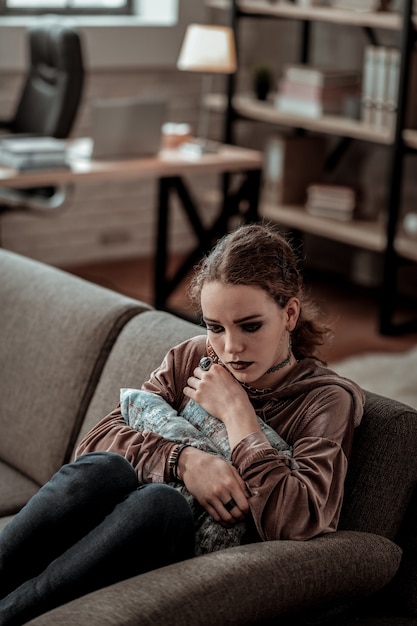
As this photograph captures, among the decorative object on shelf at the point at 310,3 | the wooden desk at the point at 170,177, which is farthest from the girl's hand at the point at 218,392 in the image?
the decorative object on shelf at the point at 310,3

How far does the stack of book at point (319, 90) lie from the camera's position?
16.0 feet

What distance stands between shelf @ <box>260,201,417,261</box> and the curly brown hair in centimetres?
258

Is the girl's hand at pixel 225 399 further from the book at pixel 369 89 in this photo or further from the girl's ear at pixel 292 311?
the book at pixel 369 89

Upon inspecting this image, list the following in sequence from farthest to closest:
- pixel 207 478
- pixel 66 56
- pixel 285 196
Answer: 1. pixel 285 196
2. pixel 66 56
3. pixel 207 478

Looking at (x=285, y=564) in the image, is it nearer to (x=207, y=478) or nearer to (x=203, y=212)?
(x=207, y=478)

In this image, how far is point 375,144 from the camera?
205 inches

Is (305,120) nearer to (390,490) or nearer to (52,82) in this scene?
(52,82)

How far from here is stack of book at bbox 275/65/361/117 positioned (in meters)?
4.87

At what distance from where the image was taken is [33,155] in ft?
12.8

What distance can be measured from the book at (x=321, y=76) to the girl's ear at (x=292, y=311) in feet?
10.8

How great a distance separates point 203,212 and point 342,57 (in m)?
1.22

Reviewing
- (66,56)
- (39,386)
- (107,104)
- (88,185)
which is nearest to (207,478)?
(39,386)

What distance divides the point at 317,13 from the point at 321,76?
278 millimetres

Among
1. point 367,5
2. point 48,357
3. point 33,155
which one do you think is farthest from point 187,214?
point 48,357
